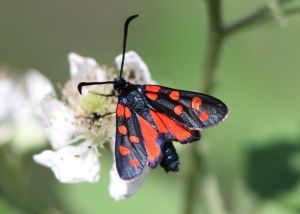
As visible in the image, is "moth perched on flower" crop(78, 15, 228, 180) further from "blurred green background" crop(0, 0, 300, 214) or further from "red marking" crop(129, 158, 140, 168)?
"blurred green background" crop(0, 0, 300, 214)

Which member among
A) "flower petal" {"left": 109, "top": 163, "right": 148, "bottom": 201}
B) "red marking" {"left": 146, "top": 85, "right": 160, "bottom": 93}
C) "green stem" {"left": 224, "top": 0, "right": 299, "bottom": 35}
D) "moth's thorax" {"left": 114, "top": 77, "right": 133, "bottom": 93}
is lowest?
"flower petal" {"left": 109, "top": 163, "right": 148, "bottom": 201}

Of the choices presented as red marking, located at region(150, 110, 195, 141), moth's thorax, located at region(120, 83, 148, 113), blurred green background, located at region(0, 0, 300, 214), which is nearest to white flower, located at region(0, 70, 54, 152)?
blurred green background, located at region(0, 0, 300, 214)

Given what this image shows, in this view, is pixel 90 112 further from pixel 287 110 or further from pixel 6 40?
pixel 6 40

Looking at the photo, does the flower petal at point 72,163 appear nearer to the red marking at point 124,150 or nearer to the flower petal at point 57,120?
the flower petal at point 57,120

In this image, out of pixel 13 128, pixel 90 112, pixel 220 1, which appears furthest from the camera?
pixel 13 128

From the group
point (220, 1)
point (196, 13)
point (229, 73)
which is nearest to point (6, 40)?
point (196, 13)

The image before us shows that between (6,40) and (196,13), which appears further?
(6,40)

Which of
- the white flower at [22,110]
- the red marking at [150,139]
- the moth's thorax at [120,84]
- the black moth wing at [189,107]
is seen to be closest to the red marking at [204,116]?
the black moth wing at [189,107]
